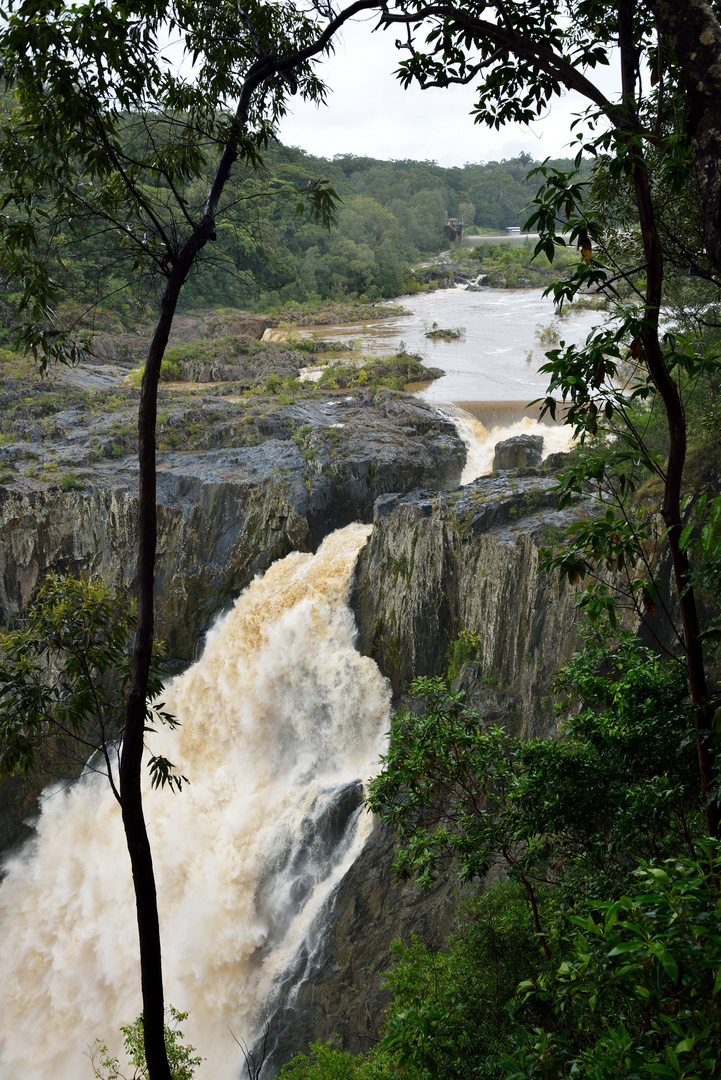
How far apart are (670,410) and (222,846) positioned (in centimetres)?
1237

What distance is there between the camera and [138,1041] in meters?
8.20

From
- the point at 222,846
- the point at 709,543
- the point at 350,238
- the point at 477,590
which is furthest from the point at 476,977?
the point at 350,238

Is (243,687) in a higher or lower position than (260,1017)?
higher

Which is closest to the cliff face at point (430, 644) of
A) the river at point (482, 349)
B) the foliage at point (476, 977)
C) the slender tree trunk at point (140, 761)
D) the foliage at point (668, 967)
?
the foliage at point (476, 977)

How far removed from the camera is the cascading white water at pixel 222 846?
11.6 meters

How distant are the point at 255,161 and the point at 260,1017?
1210 cm

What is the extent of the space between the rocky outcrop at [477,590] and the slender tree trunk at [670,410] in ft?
23.6

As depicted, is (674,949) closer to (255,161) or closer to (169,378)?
(255,161)

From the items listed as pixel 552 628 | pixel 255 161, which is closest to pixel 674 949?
pixel 255 161

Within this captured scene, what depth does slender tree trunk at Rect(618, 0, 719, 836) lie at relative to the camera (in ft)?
8.93

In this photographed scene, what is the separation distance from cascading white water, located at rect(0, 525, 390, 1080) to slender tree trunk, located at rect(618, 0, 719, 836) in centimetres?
993

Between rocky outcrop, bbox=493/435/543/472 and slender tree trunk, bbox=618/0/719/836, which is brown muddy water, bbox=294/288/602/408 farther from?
slender tree trunk, bbox=618/0/719/836

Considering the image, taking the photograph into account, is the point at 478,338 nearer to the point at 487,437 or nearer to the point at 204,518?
the point at 487,437

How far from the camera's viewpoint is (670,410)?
9.55 feet
